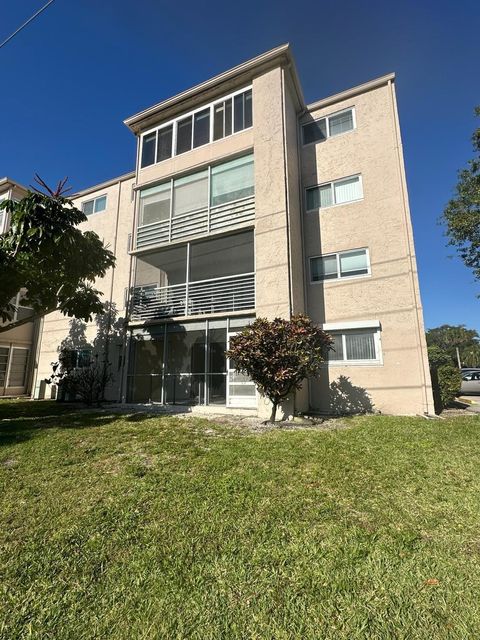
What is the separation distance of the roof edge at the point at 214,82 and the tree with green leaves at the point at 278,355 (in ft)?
33.8

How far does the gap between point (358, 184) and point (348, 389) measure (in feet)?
25.3

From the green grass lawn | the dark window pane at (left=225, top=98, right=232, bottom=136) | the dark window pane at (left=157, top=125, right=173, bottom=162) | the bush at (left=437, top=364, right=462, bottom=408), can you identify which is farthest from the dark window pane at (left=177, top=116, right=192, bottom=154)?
the bush at (left=437, top=364, right=462, bottom=408)

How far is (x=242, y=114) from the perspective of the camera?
13.2 m

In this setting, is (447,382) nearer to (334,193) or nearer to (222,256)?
(334,193)

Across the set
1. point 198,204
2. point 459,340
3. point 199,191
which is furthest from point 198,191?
point 459,340

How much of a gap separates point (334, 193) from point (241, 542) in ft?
41.0

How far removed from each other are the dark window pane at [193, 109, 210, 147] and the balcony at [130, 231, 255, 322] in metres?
4.65

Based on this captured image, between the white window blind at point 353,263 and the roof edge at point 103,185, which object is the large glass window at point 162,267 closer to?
the roof edge at point 103,185

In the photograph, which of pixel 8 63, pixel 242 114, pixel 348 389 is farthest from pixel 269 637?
pixel 242 114

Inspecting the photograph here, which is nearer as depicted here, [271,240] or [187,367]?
[271,240]

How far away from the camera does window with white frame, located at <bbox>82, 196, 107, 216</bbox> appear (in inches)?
717

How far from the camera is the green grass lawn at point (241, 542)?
2463 millimetres

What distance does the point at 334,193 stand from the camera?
1284 centimetres

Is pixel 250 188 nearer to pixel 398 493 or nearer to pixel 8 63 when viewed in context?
pixel 8 63
